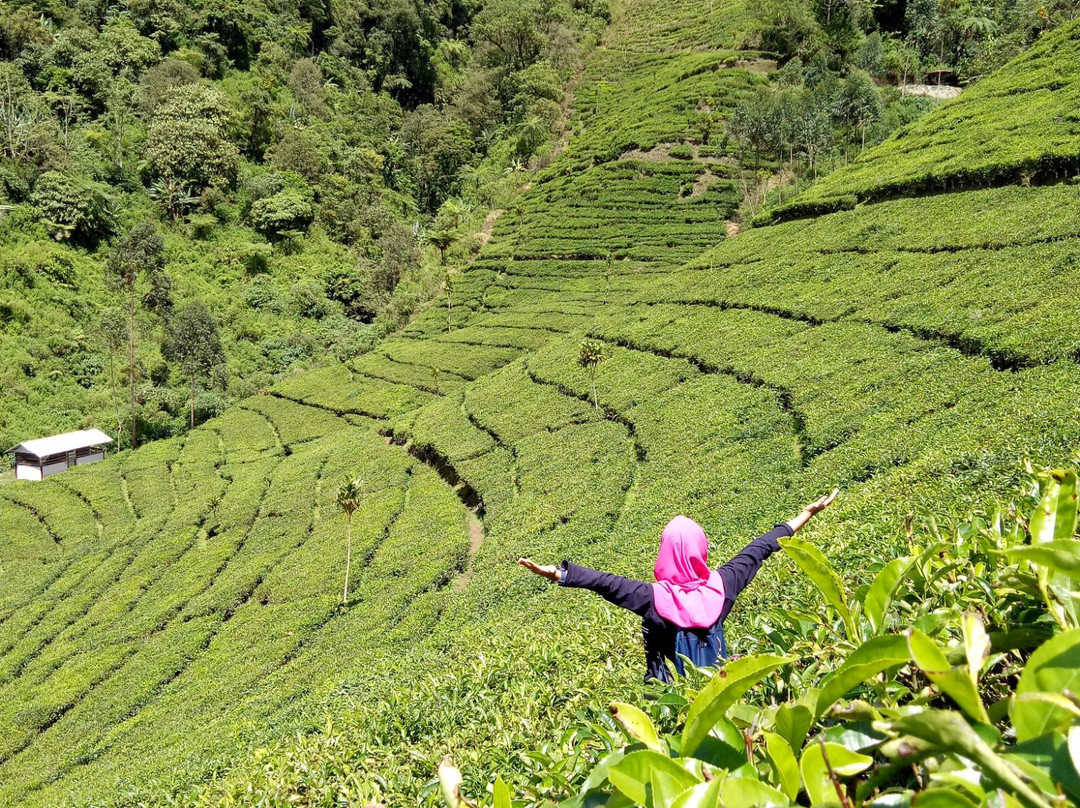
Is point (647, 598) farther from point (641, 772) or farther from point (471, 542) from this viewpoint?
point (471, 542)

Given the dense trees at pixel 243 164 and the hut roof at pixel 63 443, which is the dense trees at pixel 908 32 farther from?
the hut roof at pixel 63 443

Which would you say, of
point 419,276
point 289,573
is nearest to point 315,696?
point 289,573

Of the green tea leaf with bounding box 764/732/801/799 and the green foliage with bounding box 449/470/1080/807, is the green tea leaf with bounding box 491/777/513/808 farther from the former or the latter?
the green tea leaf with bounding box 764/732/801/799

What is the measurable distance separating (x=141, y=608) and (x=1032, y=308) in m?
24.9

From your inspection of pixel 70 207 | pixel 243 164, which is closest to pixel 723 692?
pixel 70 207

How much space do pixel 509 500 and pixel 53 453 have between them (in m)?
31.5

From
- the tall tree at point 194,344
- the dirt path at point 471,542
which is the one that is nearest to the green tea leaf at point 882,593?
the dirt path at point 471,542

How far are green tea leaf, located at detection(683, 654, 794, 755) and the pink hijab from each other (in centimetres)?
205

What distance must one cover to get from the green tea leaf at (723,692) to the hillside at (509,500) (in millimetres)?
622

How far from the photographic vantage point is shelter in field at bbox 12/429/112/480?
35781 millimetres

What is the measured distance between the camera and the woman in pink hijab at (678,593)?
3.21m

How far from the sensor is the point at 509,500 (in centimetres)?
1833

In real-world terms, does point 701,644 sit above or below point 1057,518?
below

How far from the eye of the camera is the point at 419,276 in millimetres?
54656
